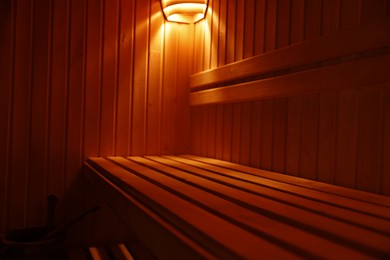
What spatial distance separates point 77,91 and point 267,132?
5.01 ft

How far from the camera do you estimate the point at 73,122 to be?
286 cm

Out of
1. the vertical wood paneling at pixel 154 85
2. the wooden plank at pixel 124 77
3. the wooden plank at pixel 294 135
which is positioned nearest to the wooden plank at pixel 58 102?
the wooden plank at pixel 124 77

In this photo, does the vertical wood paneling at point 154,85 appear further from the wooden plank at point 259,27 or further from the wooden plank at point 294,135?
the wooden plank at point 294,135

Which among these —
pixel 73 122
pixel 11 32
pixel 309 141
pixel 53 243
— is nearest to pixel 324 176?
pixel 309 141

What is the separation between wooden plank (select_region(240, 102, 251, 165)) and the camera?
2.45 m

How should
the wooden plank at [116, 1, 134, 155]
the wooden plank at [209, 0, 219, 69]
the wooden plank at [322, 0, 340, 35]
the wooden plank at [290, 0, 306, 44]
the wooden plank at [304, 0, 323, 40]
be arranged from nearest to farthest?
1. the wooden plank at [322, 0, 340, 35]
2. the wooden plank at [304, 0, 323, 40]
3. the wooden plank at [290, 0, 306, 44]
4. the wooden plank at [209, 0, 219, 69]
5. the wooden plank at [116, 1, 134, 155]

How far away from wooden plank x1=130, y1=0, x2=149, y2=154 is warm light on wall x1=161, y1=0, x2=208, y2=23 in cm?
20

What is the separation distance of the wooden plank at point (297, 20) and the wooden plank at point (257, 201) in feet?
2.87

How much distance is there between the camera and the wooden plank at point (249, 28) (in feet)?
8.00

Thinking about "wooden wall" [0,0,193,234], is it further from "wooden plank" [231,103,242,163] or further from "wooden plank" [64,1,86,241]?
"wooden plank" [231,103,242,163]

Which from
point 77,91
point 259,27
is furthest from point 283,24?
point 77,91

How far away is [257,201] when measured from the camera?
1.32 meters

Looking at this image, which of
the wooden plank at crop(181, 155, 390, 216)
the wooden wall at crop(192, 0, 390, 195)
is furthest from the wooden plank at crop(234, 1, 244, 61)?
the wooden plank at crop(181, 155, 390, 216)

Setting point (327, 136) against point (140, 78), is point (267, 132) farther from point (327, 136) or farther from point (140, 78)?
point (140, 78)
